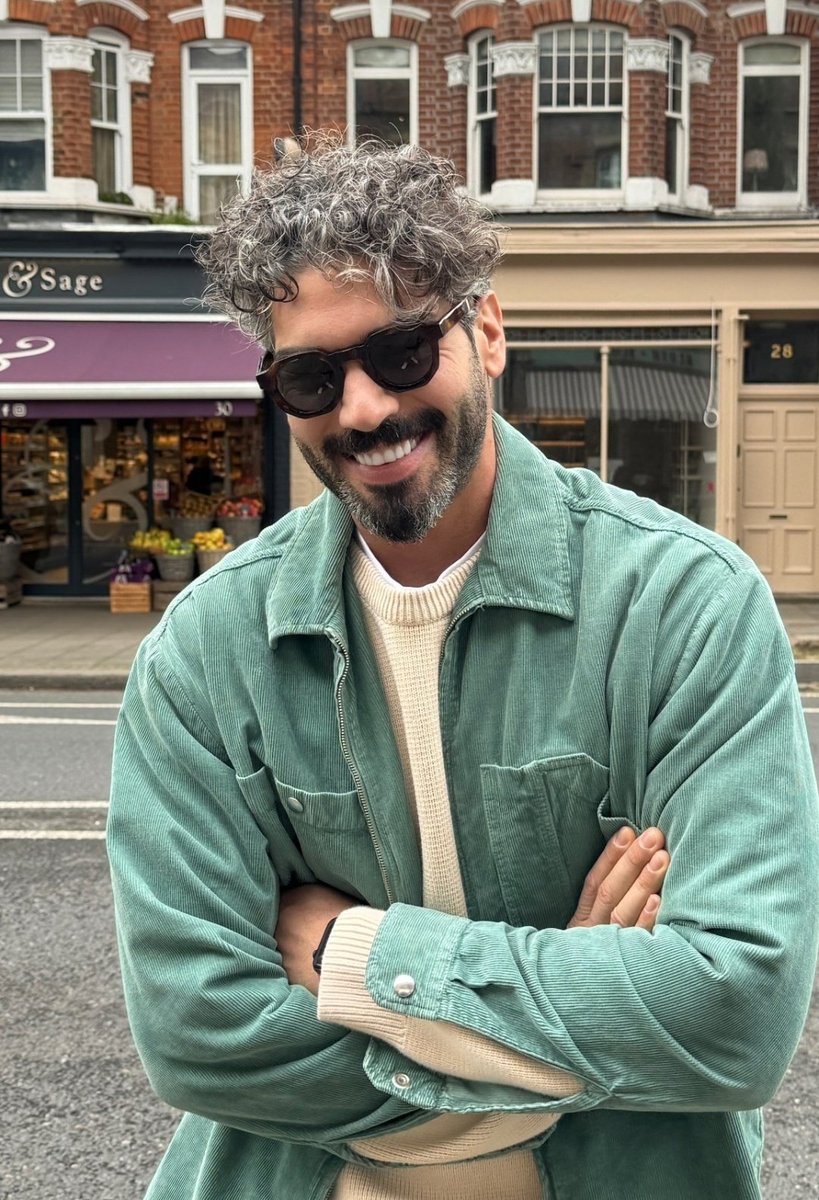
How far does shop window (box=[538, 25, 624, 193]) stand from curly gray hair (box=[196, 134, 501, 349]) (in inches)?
562

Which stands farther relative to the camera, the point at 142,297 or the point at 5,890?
the point at 142,297

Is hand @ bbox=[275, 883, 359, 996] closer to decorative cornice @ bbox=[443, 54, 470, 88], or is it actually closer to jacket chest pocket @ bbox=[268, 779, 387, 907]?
jacket chest pocket @ bbox=[268, 779, 387, 907]

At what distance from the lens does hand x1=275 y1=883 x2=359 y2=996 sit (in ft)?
Result: 5.19

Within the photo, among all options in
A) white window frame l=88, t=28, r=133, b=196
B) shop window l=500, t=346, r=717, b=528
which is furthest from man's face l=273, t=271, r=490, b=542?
white window frame l=88, t=28, r=133, b=196

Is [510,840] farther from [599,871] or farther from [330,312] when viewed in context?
[330,312]

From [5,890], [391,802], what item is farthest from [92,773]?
[391,802]

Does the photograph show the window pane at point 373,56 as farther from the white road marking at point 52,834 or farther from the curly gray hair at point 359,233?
the curly gray hair at point 359,233

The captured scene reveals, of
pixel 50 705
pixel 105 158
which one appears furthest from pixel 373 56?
pixel 50 705

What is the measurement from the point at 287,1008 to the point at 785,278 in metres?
15.0

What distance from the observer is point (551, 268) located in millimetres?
15078

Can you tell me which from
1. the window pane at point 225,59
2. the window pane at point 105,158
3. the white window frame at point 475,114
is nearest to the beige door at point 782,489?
the white window frame at point 475,114

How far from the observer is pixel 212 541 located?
15.7 metres

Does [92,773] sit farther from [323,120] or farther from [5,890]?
[323,120]

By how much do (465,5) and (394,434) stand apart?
49.4ft
